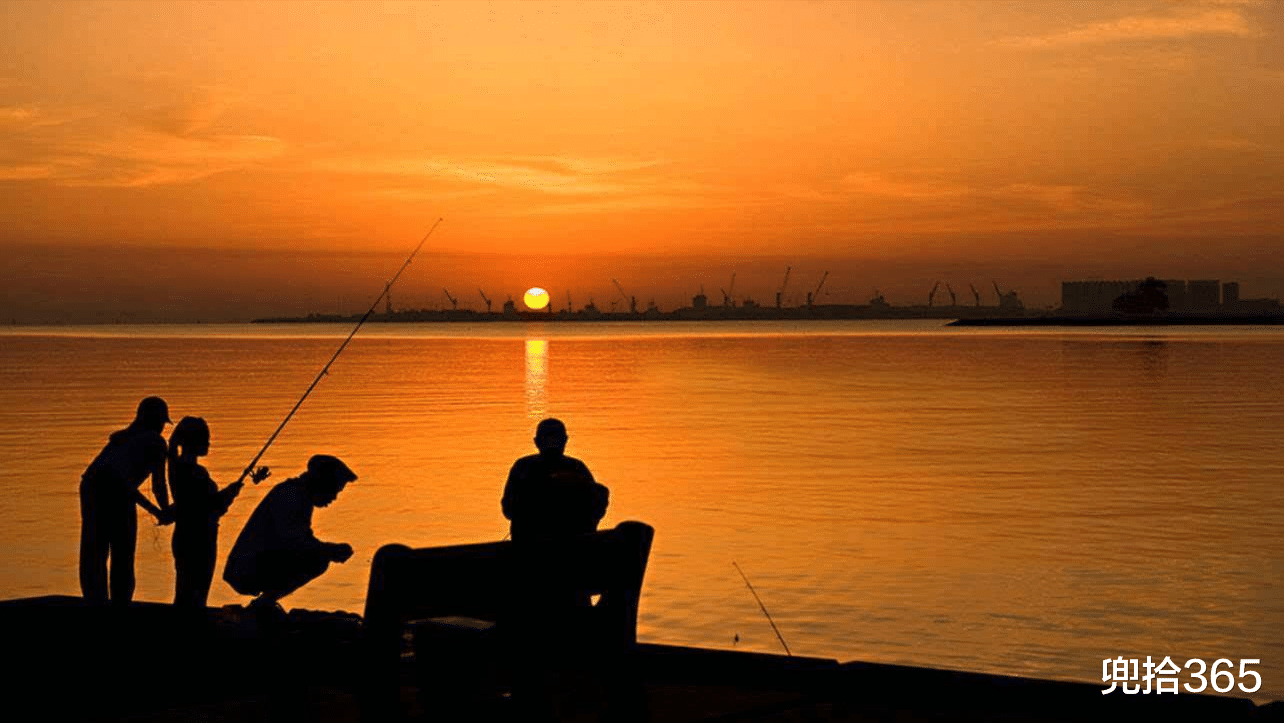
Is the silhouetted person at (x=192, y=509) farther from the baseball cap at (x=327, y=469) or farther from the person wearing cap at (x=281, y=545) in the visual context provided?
the baseball cap at (x=327, y=469)

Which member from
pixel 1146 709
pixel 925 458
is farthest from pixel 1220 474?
pixel 1146 709

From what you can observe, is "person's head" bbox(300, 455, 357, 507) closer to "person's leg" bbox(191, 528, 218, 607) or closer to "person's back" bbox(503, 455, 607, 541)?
"person's back" bbox(503, 455, 607, 541)

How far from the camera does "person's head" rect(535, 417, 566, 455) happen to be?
357 inches

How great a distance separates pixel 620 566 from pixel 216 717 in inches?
96.2

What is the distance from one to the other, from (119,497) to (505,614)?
4.99 meters

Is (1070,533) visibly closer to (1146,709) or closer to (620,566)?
(1146,709)

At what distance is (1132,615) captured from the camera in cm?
1586

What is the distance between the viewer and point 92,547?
11531 millimetres

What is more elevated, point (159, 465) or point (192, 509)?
point (159, 465)

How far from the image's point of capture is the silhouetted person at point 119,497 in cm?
1127

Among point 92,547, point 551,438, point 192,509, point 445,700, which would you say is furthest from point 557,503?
point 92,547

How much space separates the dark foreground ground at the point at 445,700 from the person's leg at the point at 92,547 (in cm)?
134

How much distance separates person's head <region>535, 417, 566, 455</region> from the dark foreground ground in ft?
4.03

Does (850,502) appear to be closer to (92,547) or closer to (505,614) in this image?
(92,547)
